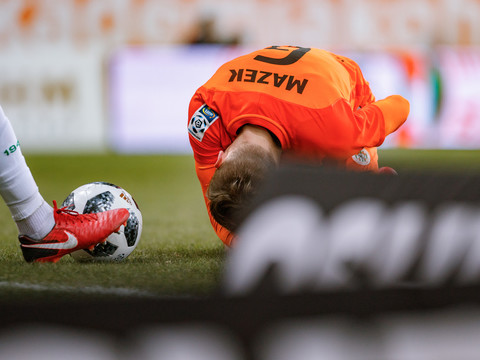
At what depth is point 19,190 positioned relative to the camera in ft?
8.60

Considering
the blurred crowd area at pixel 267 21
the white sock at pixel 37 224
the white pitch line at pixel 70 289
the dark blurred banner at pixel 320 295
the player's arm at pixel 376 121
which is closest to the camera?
the dark blurred banner at pixel 320 295

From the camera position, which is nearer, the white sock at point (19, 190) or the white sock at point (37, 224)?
the white sock at point (19, 190)

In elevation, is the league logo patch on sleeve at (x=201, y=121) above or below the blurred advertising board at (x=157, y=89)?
above

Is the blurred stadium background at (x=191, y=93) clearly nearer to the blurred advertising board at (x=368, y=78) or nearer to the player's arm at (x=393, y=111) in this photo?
the blurred advertising board at (x=368, y=78)

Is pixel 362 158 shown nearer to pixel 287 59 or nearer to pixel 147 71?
pixel 287 59

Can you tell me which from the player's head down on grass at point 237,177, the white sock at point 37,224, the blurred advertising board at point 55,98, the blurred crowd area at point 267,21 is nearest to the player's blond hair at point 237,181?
the player's head down on grass at point 237,177

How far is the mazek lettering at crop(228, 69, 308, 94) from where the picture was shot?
2.88 meters

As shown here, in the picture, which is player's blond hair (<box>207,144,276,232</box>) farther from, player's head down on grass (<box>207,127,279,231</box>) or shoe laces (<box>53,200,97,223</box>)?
shoe laces (<box>53,200,97,223</box>)

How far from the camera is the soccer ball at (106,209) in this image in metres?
2.88

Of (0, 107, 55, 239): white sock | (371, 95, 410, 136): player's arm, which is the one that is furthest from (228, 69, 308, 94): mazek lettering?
(0, 107, 55, 239): white sock

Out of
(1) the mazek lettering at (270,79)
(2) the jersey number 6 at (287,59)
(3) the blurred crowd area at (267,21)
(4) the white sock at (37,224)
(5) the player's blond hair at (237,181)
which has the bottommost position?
(3) the blurred crowd area at (267,21)

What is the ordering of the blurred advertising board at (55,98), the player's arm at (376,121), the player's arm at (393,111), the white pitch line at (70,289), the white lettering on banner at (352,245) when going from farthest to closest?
the blurred advertising board at (55,98)
the player's arm at (393,111)
the player's arm at (376,121)
the white pitch line at (70,289)
the white lettering on banner at (352,245)

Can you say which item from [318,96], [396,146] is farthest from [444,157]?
[318,96]

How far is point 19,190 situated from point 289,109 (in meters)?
1.07
